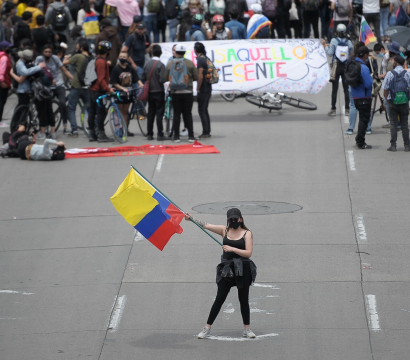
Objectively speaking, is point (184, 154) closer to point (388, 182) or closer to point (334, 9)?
point (388, 182)

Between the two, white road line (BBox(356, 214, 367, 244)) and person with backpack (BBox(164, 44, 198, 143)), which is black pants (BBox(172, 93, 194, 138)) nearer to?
person with backpack (BBox(164, 44, 198, 143))

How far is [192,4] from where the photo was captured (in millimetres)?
24672

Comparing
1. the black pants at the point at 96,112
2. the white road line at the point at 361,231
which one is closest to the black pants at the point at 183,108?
the black pants at the point at 96,112

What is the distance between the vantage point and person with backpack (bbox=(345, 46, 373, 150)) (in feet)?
54.0

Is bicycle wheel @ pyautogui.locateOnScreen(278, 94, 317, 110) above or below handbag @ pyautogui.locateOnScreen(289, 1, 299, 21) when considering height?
below

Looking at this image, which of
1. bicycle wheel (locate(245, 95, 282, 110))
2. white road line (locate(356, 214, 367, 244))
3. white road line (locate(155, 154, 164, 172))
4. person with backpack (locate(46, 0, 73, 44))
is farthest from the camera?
person with backpack (locate(46, 0, 73, 44))

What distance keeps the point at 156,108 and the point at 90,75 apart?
5.09 feet

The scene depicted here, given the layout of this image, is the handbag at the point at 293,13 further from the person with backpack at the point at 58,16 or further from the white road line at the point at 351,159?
the white road line at the point at 351,159

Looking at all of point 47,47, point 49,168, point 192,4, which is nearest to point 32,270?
point 49,168

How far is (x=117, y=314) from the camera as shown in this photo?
9.40 metres

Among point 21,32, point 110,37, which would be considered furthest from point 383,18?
point 21,32

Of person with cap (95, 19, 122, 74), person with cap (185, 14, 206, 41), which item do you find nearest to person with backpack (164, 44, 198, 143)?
person with cap (95, 19, 122, 74)

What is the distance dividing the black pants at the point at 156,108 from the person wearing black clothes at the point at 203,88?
2.60ft

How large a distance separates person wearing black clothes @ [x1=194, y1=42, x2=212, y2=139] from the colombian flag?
8887 mm
